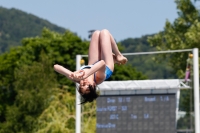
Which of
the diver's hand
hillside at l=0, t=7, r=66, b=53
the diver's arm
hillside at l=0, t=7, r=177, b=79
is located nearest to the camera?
the diver's hand

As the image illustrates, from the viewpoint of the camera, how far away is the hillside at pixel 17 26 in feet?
489

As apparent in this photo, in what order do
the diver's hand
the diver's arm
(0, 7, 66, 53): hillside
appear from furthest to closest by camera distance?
(0, 7, 66, 53): hillside
the diver's arm
the diver's hand

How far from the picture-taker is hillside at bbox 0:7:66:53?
489 feet

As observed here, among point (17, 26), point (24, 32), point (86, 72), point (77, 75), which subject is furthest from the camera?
point (17, 26)

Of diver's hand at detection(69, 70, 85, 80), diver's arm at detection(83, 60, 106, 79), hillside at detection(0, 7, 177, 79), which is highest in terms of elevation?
hillside at detection(0, 7, 177, 79)

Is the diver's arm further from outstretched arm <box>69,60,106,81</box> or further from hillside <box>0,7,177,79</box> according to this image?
hillside <box>0,7,177,79</box>

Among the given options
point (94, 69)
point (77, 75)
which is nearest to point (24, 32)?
point (94, 69)

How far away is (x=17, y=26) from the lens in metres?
160

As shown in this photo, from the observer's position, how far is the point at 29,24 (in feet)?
528

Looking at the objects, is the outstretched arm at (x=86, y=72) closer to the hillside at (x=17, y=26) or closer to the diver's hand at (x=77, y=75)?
the diver's hand at (x=77, y=75)

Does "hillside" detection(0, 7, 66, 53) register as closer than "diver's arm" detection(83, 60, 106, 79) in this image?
No

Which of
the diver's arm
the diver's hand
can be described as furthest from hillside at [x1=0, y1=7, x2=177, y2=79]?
the diver's hand

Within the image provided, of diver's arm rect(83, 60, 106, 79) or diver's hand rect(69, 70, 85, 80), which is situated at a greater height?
diver's arm rect(83, 60, 106, 79)

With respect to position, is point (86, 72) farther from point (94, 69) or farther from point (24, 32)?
point (24, 32)
